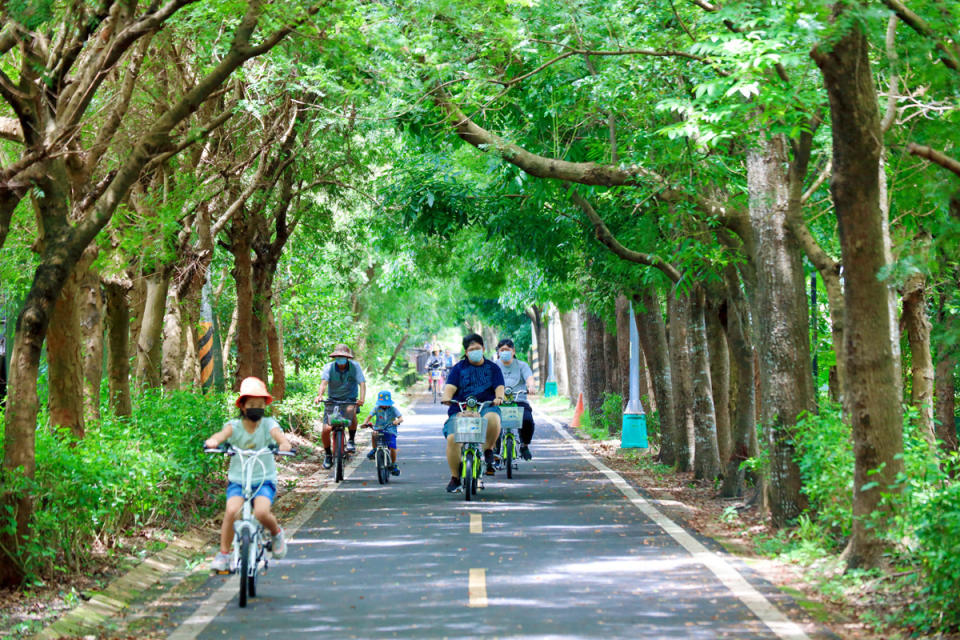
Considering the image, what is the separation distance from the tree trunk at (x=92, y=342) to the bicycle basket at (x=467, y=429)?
4.36 meters

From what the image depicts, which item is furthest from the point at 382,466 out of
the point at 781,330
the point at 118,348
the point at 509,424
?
the point at 781,330

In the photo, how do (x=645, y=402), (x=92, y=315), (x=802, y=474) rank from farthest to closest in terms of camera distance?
(x=645, y=402) < (x=92, y=315) < (x=802, y=474)

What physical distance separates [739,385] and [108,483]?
345 inches

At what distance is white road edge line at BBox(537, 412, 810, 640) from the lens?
809 cm

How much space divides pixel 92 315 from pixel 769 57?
29.7 ft

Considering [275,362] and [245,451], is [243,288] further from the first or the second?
[245,451]

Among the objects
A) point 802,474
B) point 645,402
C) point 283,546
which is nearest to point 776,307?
point 802,474

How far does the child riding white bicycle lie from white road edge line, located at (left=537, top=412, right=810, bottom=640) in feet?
11.4

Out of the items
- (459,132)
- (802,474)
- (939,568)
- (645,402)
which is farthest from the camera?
(645,402)

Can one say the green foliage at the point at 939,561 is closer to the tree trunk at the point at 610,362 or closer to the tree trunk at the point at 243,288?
the tree trunk at the point at 243,288

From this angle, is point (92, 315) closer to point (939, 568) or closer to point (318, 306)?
point (939, 568)

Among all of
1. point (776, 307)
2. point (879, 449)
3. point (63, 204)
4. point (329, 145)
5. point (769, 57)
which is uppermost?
point (329, 145)

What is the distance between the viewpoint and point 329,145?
20.4m

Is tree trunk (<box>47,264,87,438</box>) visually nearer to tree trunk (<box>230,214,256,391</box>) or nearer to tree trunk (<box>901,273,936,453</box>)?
tree trunk (<box>230,214,256,391</box>)
